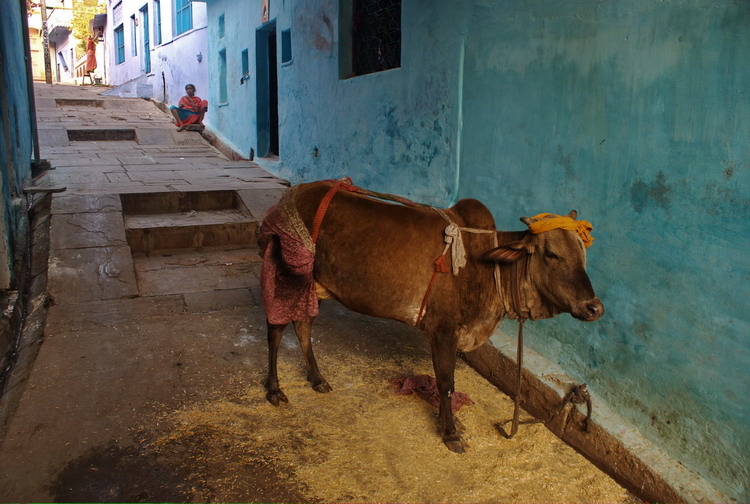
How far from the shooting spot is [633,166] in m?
2.96

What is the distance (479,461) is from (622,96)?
2.09 metres

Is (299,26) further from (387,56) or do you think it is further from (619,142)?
(619,142)

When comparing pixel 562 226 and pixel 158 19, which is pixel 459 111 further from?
pixel 158 19

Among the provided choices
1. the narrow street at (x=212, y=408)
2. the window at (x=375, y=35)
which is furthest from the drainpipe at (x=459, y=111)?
the window at (x=375, y=35)

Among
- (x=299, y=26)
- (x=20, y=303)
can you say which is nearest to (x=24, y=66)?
(x=299, y=26)

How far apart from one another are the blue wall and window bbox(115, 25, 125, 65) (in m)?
21.6

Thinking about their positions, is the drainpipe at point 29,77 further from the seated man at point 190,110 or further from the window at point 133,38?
the window at point 133,38

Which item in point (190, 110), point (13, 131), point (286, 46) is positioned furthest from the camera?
point (190, 110)

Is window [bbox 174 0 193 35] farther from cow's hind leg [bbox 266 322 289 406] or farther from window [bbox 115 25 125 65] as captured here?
cow's hind leg [bbox 266 322 289 406]

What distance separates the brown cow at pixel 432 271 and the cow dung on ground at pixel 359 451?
0.78 feet

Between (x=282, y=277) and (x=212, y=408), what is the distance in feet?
2.95

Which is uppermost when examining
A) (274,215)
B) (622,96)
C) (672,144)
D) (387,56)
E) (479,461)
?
(387,56)

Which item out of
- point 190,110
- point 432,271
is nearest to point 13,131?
point 432,271

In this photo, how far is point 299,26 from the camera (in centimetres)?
784
